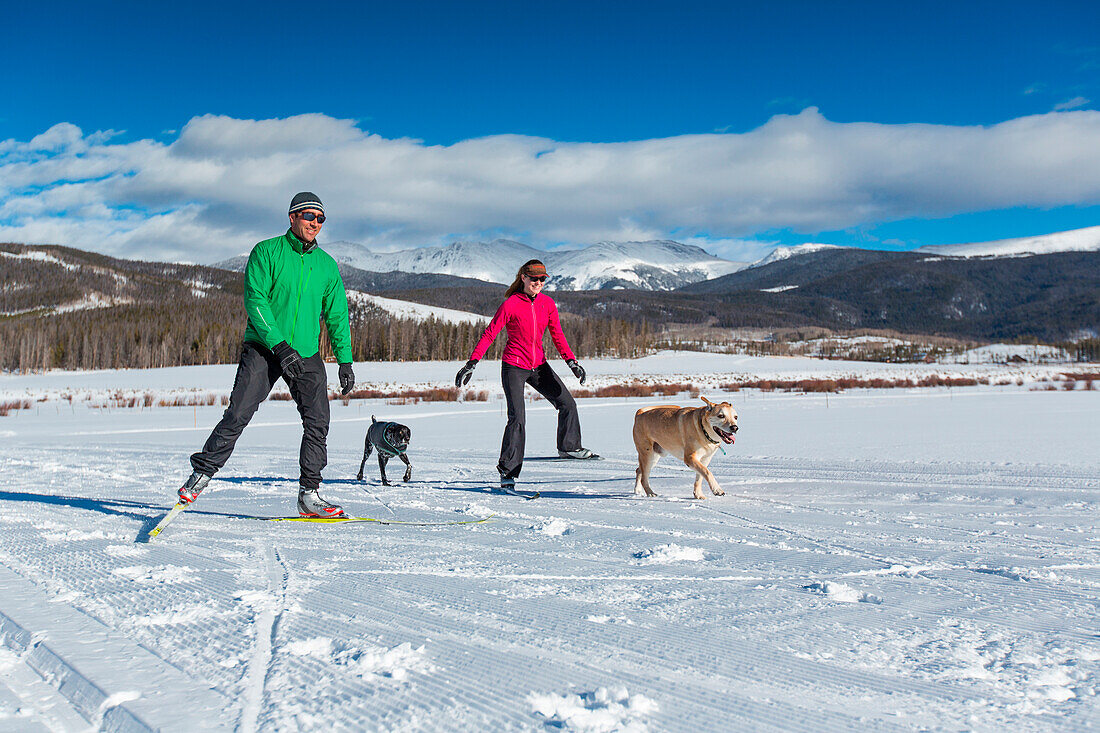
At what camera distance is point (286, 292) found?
4898 millimetres

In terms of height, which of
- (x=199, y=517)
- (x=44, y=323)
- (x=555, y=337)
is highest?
(x=44, y=323)

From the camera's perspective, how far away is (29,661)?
2.38 metres

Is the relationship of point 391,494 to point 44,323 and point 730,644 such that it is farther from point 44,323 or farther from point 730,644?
point 44,323

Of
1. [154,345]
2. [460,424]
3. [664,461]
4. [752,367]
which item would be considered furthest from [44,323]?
[664,461]

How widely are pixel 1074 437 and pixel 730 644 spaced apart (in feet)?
34.1

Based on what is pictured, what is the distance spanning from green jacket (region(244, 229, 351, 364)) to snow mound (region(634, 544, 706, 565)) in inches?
97.2

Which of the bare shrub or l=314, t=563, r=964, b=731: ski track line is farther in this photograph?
the bare shrub

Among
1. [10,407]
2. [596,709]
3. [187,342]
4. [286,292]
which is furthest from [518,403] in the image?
[187,342]

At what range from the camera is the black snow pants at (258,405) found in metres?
4.75

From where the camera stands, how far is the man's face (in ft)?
16.2

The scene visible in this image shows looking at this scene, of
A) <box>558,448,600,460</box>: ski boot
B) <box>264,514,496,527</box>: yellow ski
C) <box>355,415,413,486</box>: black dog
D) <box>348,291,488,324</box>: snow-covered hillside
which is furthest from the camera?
<box>348,291,488,324</box>: snow-covered hillside

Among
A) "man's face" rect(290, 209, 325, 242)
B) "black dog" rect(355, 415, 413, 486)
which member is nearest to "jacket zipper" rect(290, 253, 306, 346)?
"man's face" rect(290, 209, 325, 242)

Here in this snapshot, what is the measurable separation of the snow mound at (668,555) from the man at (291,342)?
2.42m

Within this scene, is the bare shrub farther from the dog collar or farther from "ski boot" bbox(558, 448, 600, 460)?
the dog collar
